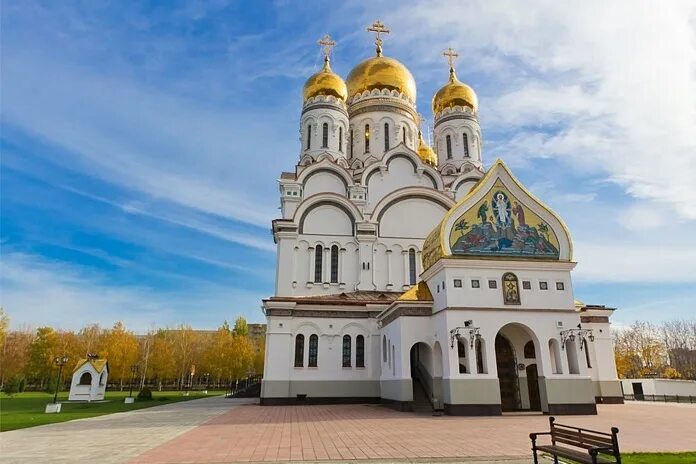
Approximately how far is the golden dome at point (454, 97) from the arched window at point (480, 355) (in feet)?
63.2

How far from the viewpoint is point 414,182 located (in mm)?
26672

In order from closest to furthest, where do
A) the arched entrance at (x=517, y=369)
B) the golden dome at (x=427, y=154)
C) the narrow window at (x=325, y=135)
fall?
the arched entrance at (x=517, y=369) < the narrow window at (x=325, y=135) < the golden dome at (x=427, y=154)

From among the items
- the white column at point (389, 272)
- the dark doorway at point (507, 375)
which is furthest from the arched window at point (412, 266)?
the dark doorway at point (507, 375)

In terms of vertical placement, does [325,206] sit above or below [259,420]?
above

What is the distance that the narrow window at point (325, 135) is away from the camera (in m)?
27.9

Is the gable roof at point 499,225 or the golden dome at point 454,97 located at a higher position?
the golden dome at point 454,97

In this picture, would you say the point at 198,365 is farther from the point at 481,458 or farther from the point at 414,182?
the point at 481,458

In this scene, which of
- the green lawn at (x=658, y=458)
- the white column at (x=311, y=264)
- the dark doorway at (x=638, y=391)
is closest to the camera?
the green lawn at (x=658, y=458)

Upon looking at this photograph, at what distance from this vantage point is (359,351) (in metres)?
20.7

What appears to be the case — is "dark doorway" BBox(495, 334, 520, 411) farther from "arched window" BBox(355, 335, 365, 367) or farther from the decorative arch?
the decorative arch

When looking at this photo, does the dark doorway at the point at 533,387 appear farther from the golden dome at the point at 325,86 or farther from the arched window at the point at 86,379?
the arched window at the point at 86,379

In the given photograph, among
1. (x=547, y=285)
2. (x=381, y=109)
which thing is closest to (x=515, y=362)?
(x=547, y=285)

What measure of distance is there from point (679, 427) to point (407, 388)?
7851mm

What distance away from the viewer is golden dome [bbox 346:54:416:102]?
3017cm
